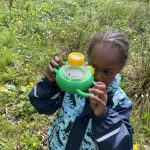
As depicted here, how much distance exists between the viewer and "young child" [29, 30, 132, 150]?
164cm

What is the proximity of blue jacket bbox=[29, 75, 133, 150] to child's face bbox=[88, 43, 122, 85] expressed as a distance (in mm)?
163

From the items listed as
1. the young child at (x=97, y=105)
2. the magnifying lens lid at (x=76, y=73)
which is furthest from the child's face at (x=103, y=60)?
the magnifying lens lid at (x=76, y=73)

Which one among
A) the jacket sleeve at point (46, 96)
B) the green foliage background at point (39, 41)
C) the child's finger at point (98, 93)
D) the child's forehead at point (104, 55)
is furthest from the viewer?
the green foliage background at point (39, 41)

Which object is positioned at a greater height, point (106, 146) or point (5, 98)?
point (106, 146)

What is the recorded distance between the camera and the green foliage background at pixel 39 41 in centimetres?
302

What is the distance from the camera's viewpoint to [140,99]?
3453 mm

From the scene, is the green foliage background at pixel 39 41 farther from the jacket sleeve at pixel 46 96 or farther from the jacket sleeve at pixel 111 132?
the jacket sleeve at pixel 111 132

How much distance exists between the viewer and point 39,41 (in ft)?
14.0

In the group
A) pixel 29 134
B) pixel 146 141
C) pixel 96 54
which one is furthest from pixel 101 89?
pixel 146 141

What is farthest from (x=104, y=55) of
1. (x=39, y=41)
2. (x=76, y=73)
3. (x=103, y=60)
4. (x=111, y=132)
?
(x=39, y=41)

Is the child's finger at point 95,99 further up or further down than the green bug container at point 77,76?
further down

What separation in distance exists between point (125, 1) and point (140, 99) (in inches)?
127

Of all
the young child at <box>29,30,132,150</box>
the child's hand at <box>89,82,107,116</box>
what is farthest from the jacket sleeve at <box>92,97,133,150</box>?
the child's hand at <box>89,82,107,116</box>

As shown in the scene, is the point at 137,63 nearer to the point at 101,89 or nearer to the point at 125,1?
the point at 101,89
